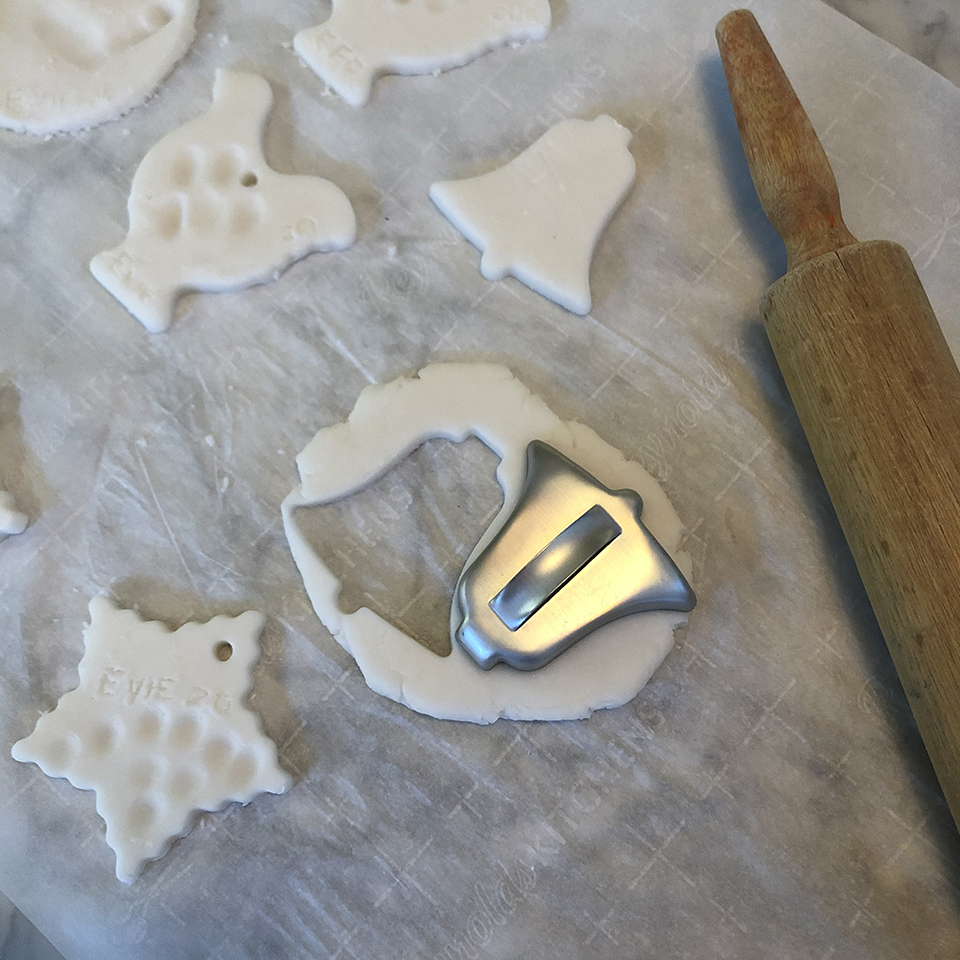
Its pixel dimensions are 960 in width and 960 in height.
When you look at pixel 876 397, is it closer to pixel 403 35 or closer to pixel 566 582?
pixel 566 582

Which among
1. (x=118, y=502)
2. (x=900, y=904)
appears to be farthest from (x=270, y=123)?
(x=900, y=904)

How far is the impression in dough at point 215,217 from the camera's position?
0.89m

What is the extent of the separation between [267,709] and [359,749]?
0.09 metres

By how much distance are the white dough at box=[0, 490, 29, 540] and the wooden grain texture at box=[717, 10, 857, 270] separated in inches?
31.0

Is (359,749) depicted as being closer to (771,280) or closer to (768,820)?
(768,820)

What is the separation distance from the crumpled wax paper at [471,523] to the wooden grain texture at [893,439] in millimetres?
69

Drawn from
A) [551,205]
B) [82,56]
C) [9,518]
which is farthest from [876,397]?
[82,56]

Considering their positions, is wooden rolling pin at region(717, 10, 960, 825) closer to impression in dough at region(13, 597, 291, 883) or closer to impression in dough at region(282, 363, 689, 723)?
impression in dough at region(282, 363, 689, 723)

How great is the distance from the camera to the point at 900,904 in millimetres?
756

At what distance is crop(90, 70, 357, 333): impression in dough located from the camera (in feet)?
2.91

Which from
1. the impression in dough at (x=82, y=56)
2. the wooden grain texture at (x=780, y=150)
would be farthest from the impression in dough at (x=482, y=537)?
the impression in dough at (x=82, y=56)

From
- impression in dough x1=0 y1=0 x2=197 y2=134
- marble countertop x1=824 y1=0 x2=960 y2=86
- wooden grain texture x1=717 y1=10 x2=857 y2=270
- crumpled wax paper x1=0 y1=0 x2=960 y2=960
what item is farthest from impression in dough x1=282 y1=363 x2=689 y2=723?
marble countertop x1=824 y1=0 x2=960 y2=86

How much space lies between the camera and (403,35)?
3.10 feet

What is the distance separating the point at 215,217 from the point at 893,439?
697 mm
